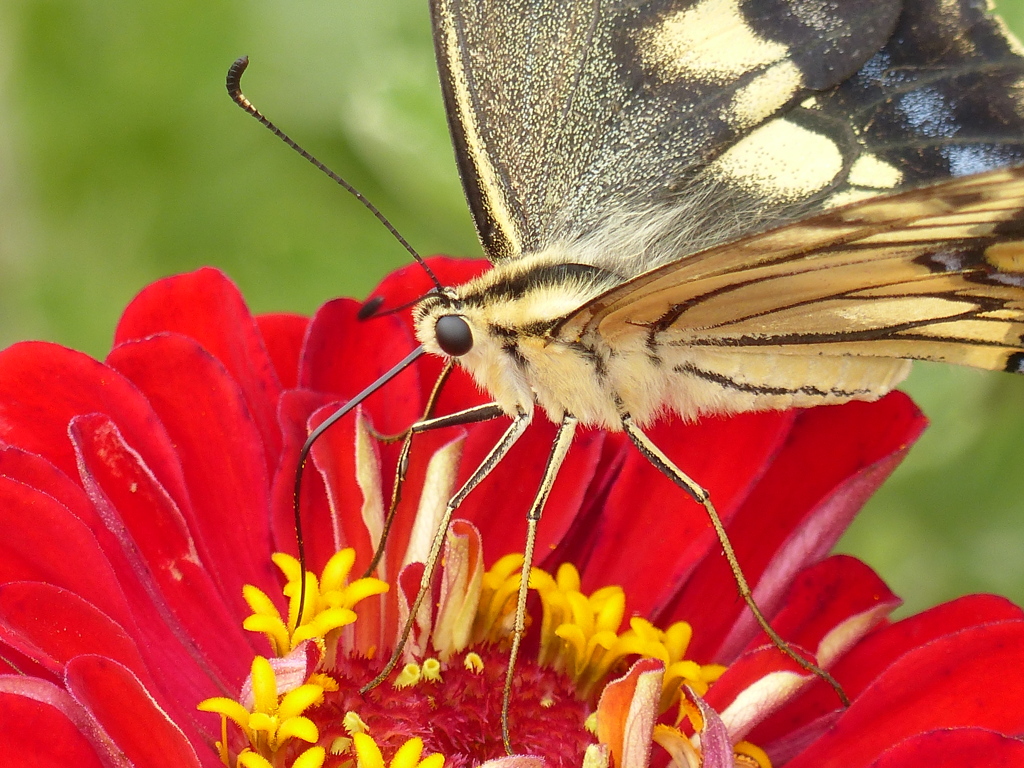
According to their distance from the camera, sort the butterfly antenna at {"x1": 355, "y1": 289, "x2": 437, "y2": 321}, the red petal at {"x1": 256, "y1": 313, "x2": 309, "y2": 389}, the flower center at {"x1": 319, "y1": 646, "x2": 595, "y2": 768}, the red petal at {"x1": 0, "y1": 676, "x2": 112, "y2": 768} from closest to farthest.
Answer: the red petal at {"x1": 0, "y1": 676, "x2": 112, "y2": 768} < the flower center at {"x1": 319, "y1": 646, "x2": 595, "y2": 768} < the butterfly antenna at {"x1": 355, "y1": 289, "x2": 437, "y2": 321} < the red petal at {"x1": 256, "y1": 313, "x2": 309, "y2": 389}

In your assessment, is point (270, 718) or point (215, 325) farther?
point (215, 325)

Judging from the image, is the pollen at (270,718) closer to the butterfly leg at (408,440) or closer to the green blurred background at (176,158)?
the butterfly leg at (408,440)

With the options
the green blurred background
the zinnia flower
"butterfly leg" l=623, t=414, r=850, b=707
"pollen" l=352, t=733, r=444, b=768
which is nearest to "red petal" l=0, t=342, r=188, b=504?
the zinnia flower

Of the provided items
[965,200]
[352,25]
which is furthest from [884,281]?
[352,25]

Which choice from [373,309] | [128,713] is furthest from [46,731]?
[373,309]

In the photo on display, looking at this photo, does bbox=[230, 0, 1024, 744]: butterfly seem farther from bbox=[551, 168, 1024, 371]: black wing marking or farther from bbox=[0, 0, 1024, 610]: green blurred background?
bbox=[0, 0, 1024, 610]: green blurred background

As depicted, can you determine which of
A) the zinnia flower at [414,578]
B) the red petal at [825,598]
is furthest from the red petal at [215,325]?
the red petal at [825,598]

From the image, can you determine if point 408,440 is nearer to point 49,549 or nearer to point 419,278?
point 419,278
